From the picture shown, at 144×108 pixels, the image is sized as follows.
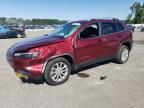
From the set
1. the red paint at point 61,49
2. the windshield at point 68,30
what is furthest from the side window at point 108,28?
the windshield at point 68,30

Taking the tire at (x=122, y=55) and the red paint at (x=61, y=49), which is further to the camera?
A: the tire at (x=122, y=55)

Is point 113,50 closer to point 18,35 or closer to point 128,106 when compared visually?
point 128,106

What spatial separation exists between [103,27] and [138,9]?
339 ft

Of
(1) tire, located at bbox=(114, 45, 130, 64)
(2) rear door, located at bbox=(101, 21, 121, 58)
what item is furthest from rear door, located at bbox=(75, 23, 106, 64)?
(1) tire, located at bbox=(114, 45, 130, 64)

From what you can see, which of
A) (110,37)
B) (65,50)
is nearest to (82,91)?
(65,50)

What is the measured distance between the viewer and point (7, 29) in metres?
24.8

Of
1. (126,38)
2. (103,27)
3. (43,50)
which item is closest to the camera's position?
(43,50)

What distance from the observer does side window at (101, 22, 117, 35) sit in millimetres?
6846

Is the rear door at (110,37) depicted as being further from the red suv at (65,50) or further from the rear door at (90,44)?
the rear door at (90,44)

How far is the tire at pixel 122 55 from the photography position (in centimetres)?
762

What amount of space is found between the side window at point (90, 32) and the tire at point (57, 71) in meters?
0.97

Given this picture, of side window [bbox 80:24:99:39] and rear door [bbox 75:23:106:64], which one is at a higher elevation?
side window [bbox 80:24:99:39]

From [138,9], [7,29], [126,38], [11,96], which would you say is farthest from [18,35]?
[138,9]

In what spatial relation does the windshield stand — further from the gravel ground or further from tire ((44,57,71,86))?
the gravel ground
